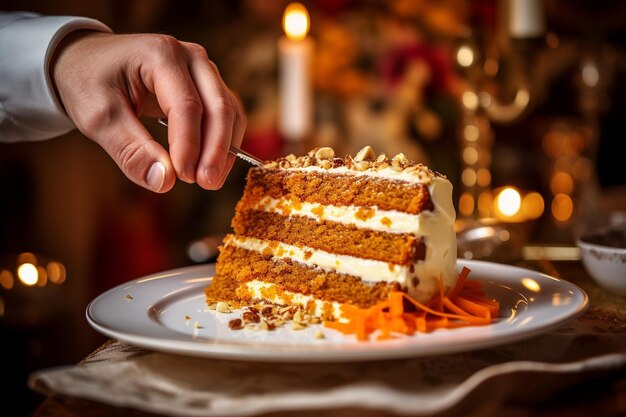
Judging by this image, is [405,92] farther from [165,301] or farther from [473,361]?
[473,361]

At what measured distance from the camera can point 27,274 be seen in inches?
117

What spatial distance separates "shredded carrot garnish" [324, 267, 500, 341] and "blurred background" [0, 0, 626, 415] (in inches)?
38.6

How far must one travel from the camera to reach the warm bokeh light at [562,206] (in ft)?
16.6

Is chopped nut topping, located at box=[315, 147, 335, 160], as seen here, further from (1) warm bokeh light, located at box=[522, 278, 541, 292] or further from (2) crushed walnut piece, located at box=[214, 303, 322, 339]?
(1) warm bokeh light, located at box=[522, 278, 541, 292]

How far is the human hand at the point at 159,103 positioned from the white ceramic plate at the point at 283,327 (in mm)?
311

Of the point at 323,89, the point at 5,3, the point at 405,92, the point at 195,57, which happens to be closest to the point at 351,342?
the point at 195,57

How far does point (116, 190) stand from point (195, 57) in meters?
3.07

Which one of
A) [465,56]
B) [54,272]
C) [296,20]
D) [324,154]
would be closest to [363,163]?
[324,154]

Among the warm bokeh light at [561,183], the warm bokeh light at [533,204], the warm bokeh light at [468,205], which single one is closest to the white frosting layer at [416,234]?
the warm bokeh light at [468,205]

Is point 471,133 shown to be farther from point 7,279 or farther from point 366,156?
point 7,279

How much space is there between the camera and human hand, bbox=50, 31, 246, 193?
162 centimetres

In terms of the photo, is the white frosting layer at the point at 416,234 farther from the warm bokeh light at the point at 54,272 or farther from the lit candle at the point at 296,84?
the warm bokeh light at the point at 54,272

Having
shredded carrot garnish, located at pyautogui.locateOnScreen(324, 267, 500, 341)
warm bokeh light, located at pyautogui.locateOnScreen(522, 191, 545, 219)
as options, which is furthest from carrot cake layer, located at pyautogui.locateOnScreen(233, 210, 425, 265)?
warm bokeh light, located at pyautogui.locateOnScreen(522, 191, 545, 219)

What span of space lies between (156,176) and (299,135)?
6.20 ft
